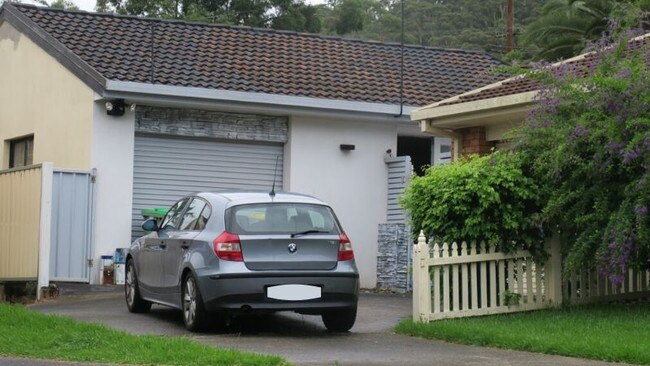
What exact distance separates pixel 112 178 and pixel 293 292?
24.1ft

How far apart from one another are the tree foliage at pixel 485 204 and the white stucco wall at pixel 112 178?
6296 millimetres

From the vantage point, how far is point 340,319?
12.7 metres

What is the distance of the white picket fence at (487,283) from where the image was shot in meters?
13.2

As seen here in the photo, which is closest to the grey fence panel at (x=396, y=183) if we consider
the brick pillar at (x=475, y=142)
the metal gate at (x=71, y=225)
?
the brick pillar at (x=475, y=142)

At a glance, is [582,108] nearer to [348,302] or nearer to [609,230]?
[609,230]

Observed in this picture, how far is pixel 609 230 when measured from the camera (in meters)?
12.6

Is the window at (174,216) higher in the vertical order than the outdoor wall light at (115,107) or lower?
lower

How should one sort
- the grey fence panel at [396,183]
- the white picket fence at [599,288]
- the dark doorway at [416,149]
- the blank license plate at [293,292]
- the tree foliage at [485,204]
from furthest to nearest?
1. the dark doorway at [416,149]
2. the grey fence panel at [396,183]
3. the white picket fence at [599,288]
4. the tree foliage at [485,204]
5. the blank license plate at [293,292]

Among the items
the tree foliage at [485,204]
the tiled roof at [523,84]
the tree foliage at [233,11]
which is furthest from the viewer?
the tree foliage at [233,11]

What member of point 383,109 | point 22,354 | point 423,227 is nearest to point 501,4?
point 383,109

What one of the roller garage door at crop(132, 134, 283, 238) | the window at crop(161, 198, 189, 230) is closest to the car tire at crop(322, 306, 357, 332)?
the window at crop(161, 198, 189, 230)

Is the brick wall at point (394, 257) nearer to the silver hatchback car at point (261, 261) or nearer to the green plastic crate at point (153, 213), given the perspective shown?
the green plastic crate at point (153, 213)

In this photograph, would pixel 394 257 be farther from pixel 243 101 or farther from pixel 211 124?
pixel 211 124

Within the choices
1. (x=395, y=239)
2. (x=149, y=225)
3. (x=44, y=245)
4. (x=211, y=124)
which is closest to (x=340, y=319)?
(x=149, y=225)
